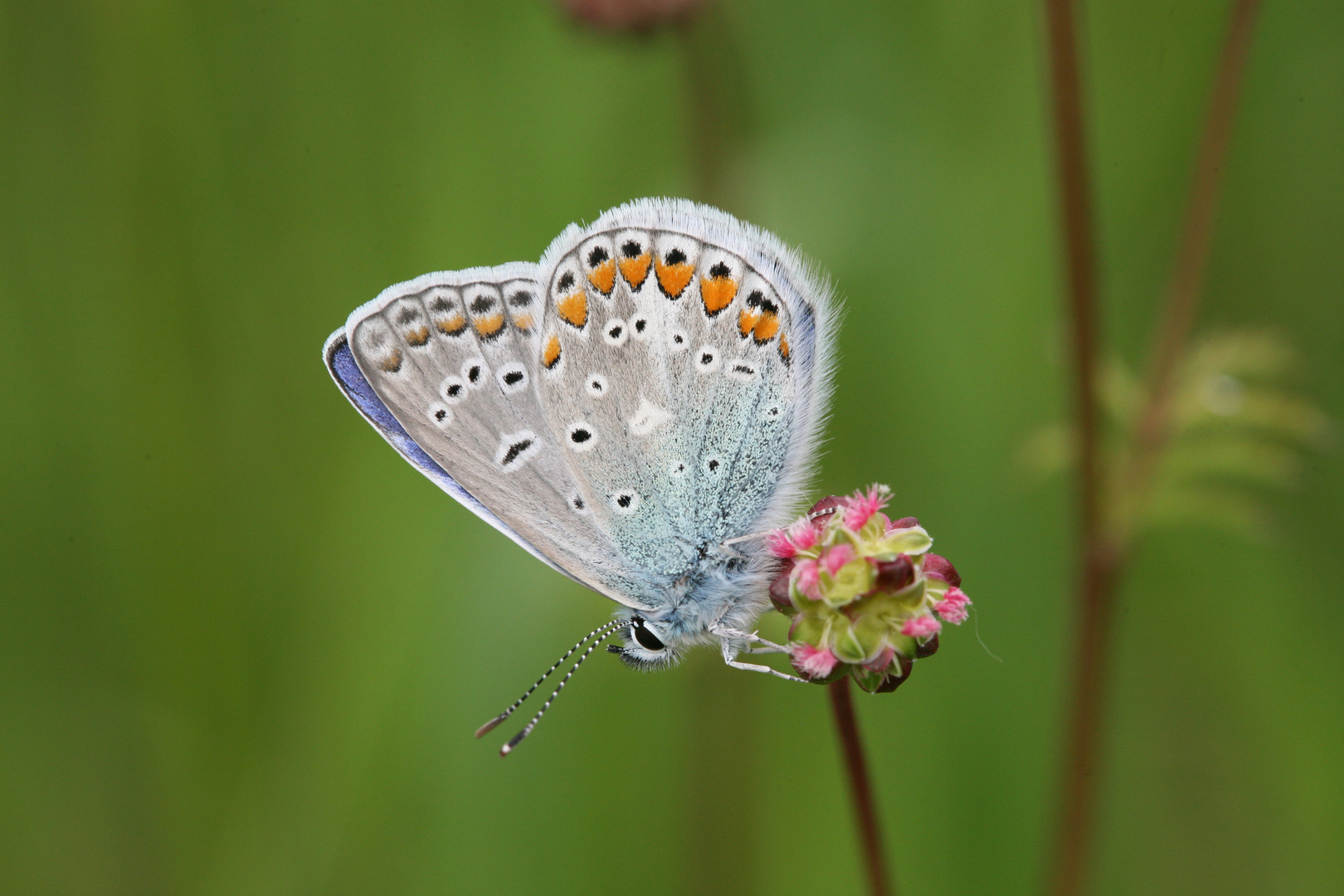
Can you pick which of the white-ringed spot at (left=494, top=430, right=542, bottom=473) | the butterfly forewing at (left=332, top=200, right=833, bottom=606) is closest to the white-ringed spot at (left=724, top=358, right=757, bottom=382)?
the butterfly forewing at (left=332, top=200, right=833, bottom=606)

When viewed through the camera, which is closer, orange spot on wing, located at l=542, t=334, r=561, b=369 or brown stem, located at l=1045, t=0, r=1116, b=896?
brown stem, located at l=1045, t=0, r=1116, b=896

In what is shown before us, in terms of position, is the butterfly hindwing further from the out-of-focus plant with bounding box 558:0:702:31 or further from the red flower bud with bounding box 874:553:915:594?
the out-of-focus plant with bounding box 558:0:702:31

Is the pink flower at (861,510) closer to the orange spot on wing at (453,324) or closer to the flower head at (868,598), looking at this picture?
the flower head at (868,598)

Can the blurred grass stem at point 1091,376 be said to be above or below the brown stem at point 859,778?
above

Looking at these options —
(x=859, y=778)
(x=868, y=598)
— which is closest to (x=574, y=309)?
(x=868, y=598)

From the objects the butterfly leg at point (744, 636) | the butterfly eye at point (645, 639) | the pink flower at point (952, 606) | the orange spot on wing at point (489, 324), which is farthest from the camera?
the orange spot on wing at point (489, 324)

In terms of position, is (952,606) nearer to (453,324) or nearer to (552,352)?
(552,352)

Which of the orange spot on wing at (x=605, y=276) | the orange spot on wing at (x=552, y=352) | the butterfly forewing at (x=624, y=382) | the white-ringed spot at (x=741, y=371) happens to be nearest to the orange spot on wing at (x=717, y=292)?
the butterfly forewing at (x=624, y=382)

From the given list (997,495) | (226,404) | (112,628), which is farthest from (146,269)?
(997,495)
